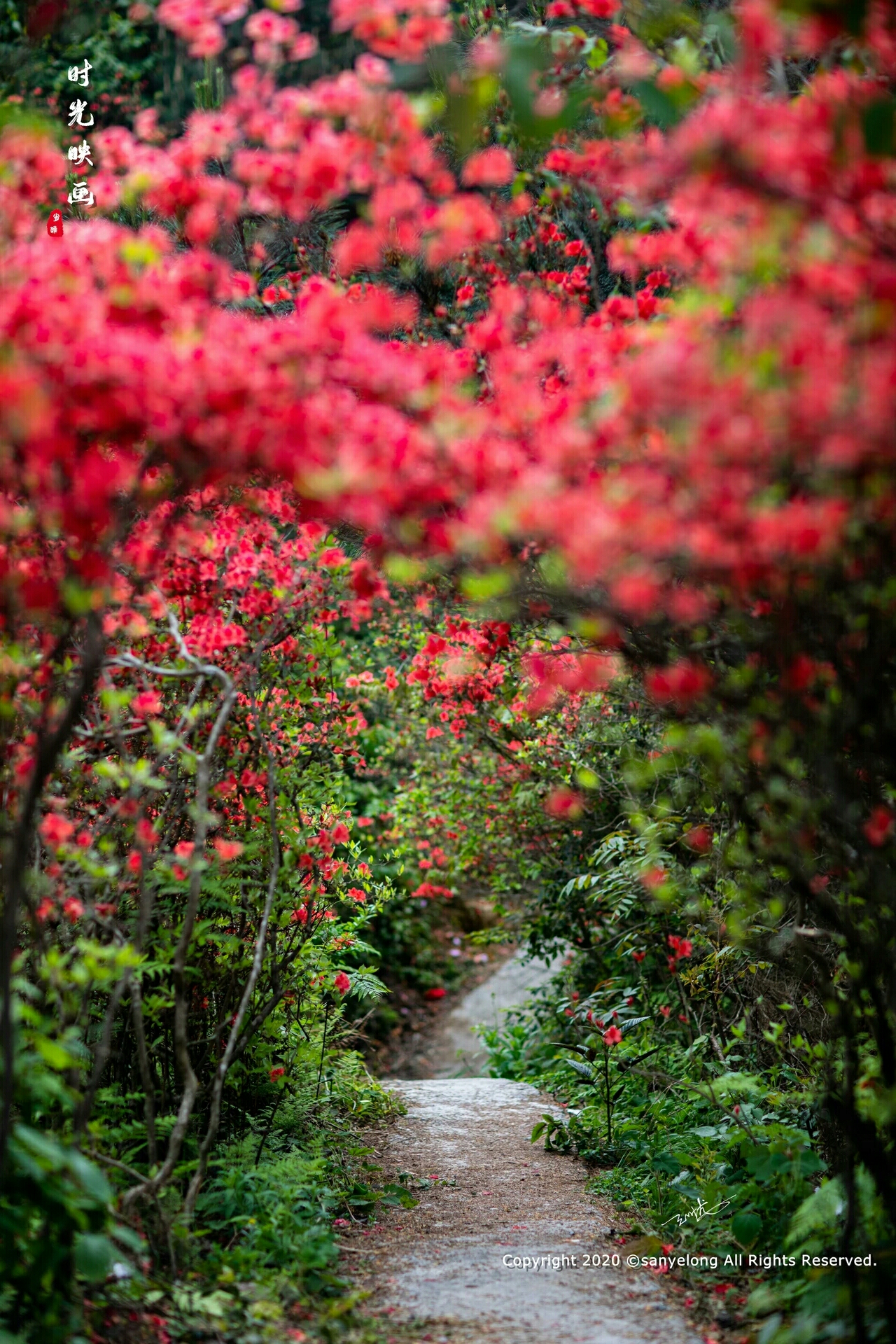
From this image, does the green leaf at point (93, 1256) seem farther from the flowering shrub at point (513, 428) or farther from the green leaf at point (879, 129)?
the green leaf at point (879, 129)

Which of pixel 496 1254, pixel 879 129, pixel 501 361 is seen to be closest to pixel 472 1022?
pixel 496 1254

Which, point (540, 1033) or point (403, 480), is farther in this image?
point (540, 1033)

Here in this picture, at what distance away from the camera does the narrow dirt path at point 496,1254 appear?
3217 millimetres

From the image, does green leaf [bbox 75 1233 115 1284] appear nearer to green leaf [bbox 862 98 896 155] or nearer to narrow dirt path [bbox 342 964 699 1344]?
narrow dirt path [bbox 342 964 699 1344]

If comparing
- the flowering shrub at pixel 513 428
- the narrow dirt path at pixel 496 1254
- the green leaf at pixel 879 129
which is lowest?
the narrow dirt path at pixel 496 1254

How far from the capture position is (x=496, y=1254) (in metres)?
3.88

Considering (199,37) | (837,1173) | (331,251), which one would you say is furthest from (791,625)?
(331,251)

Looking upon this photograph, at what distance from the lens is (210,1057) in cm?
407

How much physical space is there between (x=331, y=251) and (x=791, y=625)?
9.65 feet

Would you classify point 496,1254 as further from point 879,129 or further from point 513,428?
point 879,129

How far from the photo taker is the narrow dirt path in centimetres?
322

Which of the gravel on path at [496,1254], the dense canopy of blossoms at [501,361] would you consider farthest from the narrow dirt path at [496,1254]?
the dense canopy of blossoms at [501,361]

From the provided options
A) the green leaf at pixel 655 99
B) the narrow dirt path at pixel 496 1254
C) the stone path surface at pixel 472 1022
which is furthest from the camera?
the stone path surface at pixel 472 1022

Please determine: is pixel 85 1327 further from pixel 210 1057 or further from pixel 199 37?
pixel 199 37
